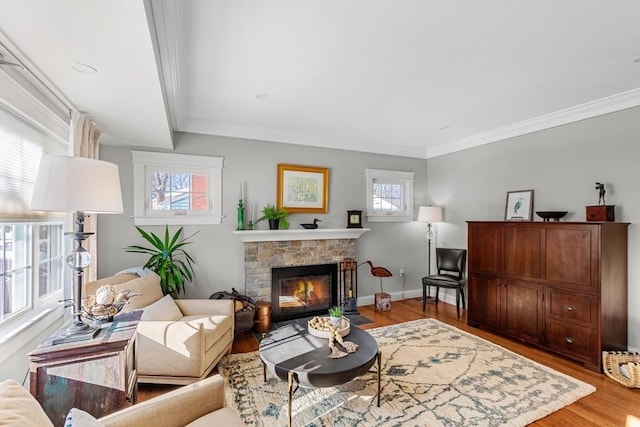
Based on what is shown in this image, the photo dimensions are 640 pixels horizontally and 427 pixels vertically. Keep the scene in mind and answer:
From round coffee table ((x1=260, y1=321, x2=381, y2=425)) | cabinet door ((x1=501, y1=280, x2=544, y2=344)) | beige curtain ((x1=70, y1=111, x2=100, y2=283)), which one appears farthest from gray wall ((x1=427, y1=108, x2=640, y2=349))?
beige curtain ((x1=70, y1=111, x2=100, y2=283))

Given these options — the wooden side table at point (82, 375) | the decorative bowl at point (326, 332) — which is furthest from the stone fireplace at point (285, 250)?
the wooden side table at point (82, 375)

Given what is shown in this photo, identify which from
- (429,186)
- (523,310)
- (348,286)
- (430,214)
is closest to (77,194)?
(348,286)

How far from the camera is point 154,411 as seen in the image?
1.35m

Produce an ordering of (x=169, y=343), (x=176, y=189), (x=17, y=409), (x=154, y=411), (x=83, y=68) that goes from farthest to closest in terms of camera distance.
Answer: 1. (x=176, y=189)
2. (x=169, y=343)
3. (x=83, y=68)
4. (x=154, y=411)
5. (x=17, y=409)

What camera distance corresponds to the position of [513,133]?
411cm

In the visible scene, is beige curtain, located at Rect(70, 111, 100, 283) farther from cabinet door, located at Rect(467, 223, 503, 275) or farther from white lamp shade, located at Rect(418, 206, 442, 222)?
white lamp shade, located at Rect(418, 206, 442, 222)

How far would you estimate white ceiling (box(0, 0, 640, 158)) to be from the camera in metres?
1.65

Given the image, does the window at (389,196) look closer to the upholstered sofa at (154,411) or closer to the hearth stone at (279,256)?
the hearth stone at (279,256)

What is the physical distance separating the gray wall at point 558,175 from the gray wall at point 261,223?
661 mm

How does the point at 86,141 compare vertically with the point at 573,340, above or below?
above

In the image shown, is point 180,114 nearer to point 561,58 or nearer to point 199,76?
point 199,76

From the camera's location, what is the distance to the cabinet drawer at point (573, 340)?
9.55 feet

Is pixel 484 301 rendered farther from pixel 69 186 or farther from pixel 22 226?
pixel 22 226

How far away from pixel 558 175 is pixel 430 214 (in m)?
1.75
